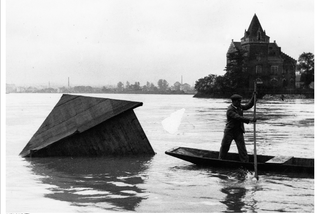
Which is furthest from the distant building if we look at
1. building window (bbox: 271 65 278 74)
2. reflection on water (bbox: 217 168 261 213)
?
reflection on water (bbox: 217 168 261 213)

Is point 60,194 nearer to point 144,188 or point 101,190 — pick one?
point 101,190

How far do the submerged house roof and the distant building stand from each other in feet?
308

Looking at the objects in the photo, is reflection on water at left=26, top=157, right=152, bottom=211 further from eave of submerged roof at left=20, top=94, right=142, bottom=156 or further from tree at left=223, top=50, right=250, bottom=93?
tree at left=223, top=50, right=250, bottom=93

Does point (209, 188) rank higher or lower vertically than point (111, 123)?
lower

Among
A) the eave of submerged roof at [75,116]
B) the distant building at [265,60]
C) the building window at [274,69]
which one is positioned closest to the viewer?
the eave of submerged roof at [75,116]

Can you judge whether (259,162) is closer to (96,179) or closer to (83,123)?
(96,179)

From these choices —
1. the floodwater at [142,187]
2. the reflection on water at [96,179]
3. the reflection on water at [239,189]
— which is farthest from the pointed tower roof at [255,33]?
the reflection on water at [239,189]

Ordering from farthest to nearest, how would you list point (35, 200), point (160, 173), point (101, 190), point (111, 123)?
1. point (111, 123)
2. point (160, 173)
3. point (101, 190)
4. point (35, 200)

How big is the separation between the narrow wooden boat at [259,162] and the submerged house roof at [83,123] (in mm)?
2247

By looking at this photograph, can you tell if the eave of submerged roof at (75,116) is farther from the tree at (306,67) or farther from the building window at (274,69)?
the building window at (274,69)

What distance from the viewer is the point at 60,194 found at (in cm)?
1136

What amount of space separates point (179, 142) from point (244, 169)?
1046 cm

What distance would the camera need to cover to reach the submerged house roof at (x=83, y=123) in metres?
16.1

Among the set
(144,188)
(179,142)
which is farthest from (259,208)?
(179,142)
